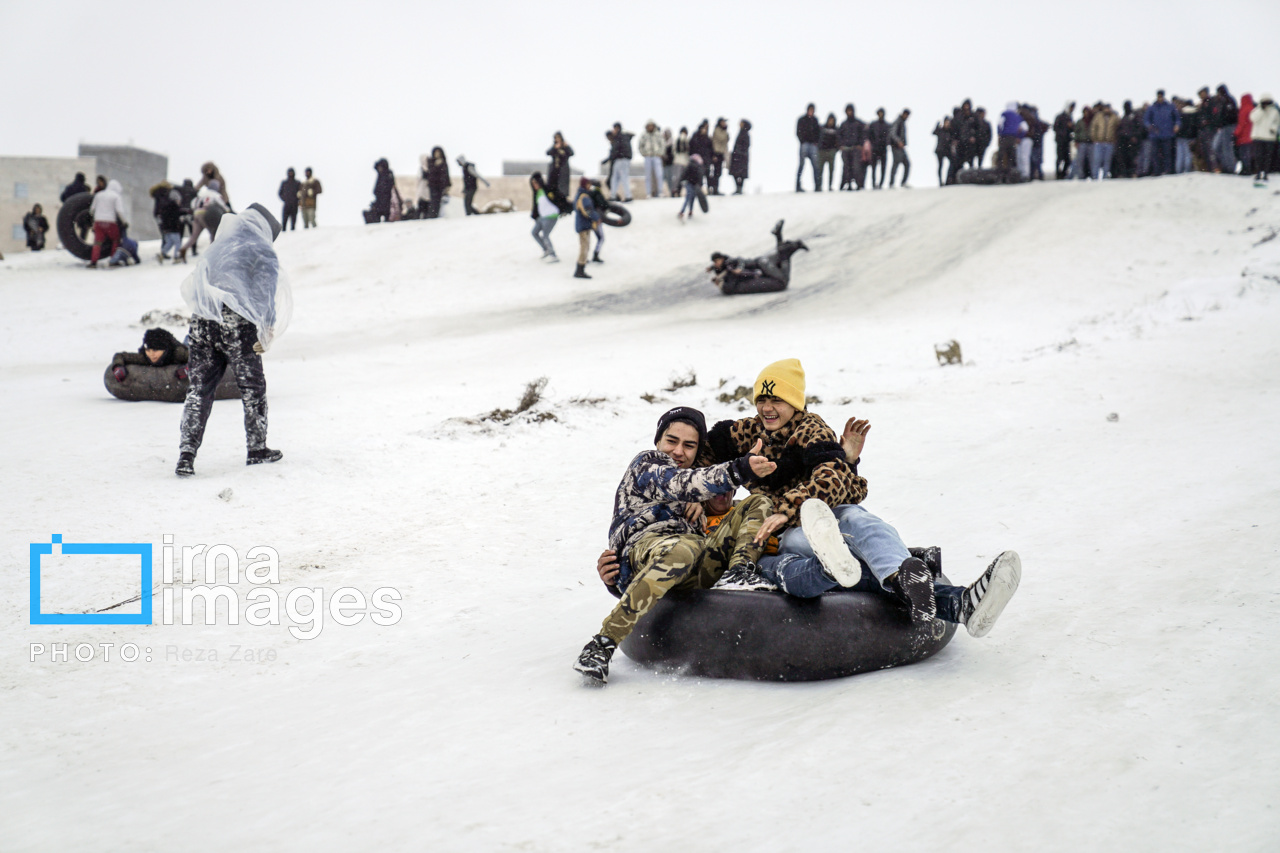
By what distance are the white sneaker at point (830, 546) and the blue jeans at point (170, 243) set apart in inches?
675

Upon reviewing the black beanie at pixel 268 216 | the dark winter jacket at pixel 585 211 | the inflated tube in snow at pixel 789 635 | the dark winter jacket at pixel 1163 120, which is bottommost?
the inflated tube in snow at pixel 789 635

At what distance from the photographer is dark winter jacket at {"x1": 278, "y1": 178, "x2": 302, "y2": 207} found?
21141 mm

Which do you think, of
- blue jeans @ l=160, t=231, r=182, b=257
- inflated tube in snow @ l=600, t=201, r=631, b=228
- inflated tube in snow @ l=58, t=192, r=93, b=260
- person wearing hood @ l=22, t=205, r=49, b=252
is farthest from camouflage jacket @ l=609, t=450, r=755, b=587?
person wearing hood @ l=22, t=205, r=49, b=252

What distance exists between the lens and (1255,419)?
6.47m

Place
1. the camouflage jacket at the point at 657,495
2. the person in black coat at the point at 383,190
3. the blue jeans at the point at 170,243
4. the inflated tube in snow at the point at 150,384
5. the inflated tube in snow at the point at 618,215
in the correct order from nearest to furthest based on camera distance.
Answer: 1. the camouflage jacket at the point at 657,495
2. the inflated tube in snow at the point at 150,384
3. the inflated tube in snow at the point at 618,215
4. the blue jeans at the point at 170,243
5. the person in black coat at the point at 383,190

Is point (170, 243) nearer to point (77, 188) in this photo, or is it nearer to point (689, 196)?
point (77, 188)

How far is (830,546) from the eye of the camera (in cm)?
323

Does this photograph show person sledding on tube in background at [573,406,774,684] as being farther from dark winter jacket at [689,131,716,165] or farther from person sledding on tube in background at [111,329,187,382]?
dark winter jacket at [689,131,716,165]

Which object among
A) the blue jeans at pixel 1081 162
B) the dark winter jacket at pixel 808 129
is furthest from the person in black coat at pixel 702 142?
the blue jeans at pixel 1081 162

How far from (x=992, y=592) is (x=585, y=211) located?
43.5ft

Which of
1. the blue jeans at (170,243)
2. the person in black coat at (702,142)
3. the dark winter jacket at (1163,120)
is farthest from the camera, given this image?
the person in black coat at (702,142)

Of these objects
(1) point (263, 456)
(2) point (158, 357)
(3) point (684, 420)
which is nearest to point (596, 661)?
(3) point (684, 420)

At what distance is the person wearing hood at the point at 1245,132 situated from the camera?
15.4 meters

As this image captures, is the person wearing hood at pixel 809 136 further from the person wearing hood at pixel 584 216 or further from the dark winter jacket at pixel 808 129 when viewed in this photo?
the person wearing hood at pixel 584 216
